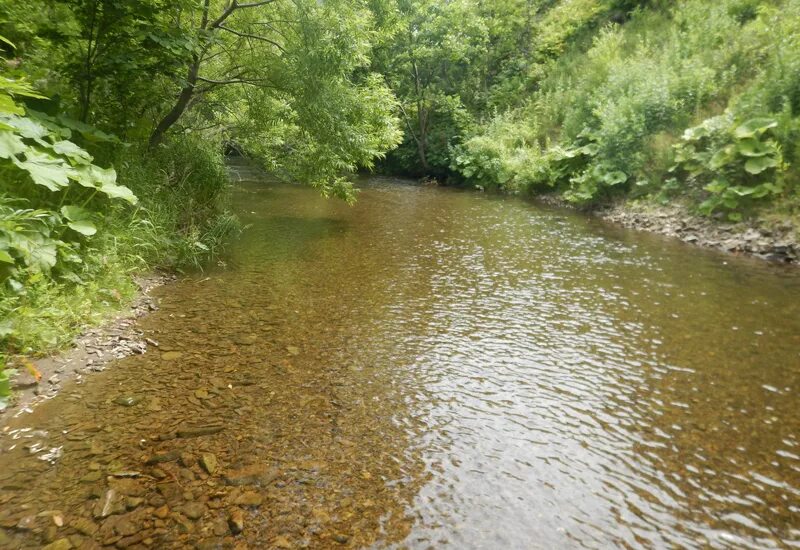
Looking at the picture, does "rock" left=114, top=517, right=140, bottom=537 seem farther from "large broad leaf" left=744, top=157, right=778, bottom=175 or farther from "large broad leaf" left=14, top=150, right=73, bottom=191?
"large broad leaf" left=744, top=157, right=778, bottom=175

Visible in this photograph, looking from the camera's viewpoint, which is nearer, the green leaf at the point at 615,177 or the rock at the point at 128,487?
the rock at the point at 128,487

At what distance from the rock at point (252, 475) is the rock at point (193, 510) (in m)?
0.24

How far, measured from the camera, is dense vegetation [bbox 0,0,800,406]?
4.80 m

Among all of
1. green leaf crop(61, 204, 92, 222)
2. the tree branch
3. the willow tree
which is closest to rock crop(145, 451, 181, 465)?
green leaf crop(61, 204, 92, 222)

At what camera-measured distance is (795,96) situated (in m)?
9.85

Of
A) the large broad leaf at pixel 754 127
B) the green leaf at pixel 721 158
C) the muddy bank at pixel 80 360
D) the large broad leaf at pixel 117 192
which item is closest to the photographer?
the muddy bank at pixel 80 360

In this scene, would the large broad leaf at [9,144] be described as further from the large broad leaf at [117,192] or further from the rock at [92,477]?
the rock at [92,477]

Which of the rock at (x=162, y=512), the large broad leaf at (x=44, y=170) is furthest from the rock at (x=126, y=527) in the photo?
the large broad leaf at (x=44, y=170)

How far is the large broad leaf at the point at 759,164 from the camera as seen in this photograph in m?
9.43

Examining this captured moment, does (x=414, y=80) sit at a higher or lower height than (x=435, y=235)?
higher

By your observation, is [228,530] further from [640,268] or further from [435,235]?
[435,235]

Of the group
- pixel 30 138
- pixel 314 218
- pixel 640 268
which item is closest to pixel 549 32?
pixel 314 218

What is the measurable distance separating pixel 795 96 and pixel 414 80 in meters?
17.0

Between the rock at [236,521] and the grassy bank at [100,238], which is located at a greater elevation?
the grassy bank at [100,238]
